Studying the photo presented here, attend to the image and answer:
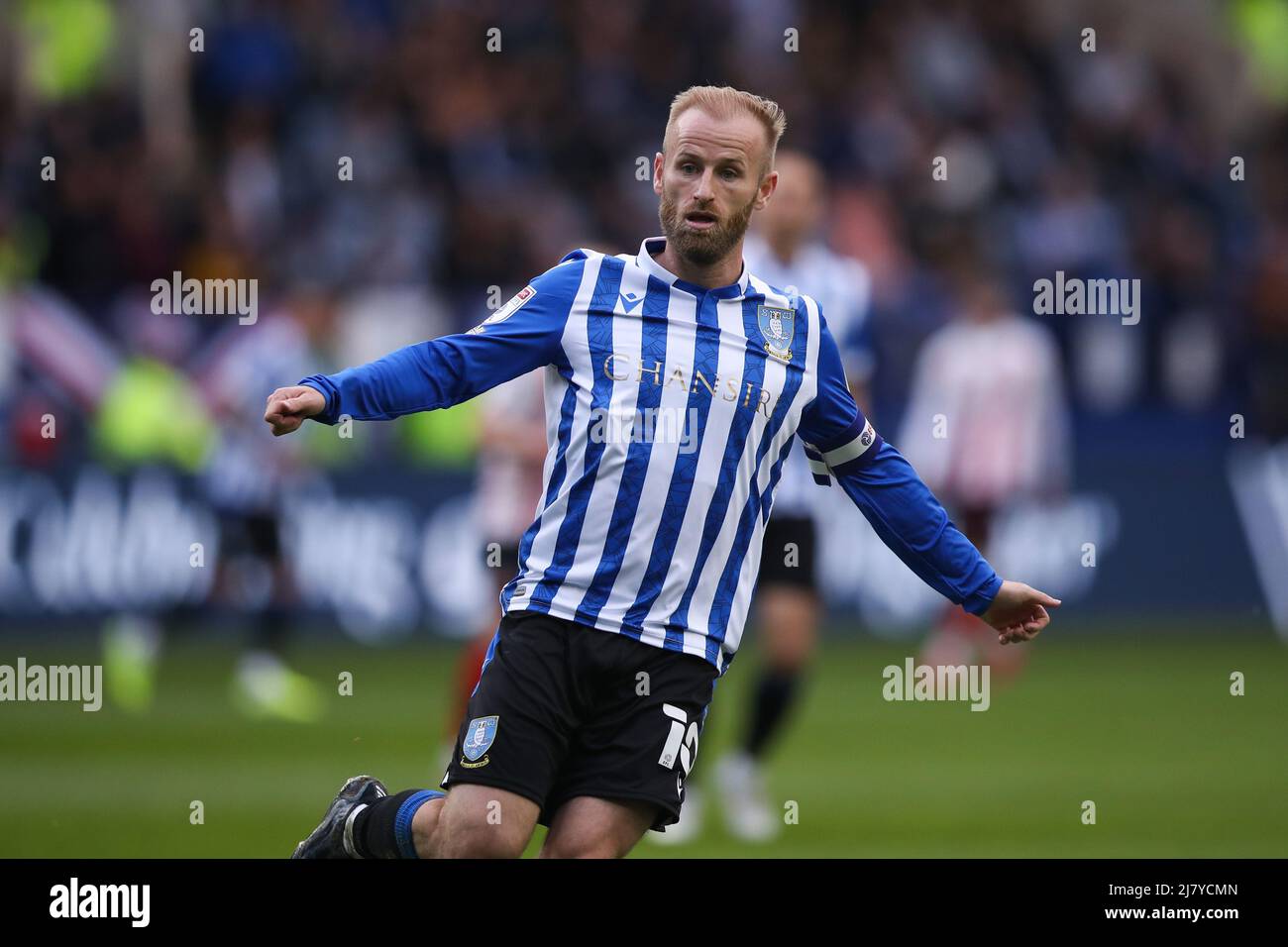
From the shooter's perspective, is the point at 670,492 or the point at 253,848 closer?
the point at 670,492

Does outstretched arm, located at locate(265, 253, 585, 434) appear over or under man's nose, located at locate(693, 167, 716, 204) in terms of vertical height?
under

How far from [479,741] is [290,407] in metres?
1.00

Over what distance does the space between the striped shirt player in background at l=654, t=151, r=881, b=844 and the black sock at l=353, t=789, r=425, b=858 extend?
10.3 ft

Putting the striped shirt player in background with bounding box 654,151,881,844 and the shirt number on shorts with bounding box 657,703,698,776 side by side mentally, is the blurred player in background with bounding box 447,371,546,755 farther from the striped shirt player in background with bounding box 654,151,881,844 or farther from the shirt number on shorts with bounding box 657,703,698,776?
the shirt number on shorts with bounding box 657,703,698,776

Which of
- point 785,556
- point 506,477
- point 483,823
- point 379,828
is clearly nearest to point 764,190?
point 483,823

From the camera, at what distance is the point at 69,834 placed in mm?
7598

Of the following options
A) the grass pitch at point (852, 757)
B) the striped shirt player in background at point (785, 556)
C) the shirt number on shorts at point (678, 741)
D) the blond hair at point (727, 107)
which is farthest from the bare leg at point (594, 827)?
the striped shirt player in background at point (785, 556)

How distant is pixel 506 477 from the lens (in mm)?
9234

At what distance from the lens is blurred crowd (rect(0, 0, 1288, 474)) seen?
1451 centimetres

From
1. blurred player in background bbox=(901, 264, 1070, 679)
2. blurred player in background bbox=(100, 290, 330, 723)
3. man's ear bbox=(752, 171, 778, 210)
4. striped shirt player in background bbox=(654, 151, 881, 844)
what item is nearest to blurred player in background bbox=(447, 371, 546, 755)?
striped shirt player in background bbox=(654, 151, 881, 844)

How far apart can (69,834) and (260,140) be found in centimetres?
929

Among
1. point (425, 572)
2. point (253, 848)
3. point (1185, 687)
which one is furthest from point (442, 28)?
point (253, 848)

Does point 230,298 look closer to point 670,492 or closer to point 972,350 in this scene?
point 972,350

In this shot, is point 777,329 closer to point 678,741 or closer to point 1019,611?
point 1019,611
